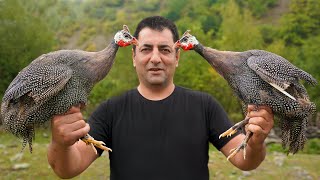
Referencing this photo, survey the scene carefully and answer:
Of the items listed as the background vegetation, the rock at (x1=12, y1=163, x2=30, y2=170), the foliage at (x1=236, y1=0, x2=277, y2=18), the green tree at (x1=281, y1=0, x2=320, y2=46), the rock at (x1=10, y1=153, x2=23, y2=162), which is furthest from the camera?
the foliage at (x1=236, y1=0, x2=277, y2=18)

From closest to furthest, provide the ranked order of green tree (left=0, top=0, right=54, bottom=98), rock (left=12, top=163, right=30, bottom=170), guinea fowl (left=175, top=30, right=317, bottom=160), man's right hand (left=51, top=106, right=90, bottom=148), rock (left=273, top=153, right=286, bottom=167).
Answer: man's right hand (left=51, top=106, right=90, bottom=148) < guinea fowl (left=175, top=30, right=317, bottom=160) < rock (left=12, top=163, right=30, bottom=170) < rock (left=273, top=153, right=286, bottom=167) < green tree (left=0, top=0, right=54, bottom=98)

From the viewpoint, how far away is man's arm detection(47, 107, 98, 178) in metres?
3.29

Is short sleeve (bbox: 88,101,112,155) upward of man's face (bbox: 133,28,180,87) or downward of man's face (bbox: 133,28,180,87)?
downward

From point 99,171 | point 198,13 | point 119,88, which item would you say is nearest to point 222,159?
point 99,171

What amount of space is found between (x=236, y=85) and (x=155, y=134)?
0.86m

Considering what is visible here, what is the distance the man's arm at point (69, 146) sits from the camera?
3.29 m

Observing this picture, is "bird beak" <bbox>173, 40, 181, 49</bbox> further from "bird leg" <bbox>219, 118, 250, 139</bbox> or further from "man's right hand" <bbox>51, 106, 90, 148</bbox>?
"man's right hand" <bbox>51, 106, 90, 148</bbox>

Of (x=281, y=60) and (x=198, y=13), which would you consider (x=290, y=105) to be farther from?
(x=198, y=13)

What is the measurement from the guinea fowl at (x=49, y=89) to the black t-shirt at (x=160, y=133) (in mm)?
290

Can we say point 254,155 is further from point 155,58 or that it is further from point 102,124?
point 102,124

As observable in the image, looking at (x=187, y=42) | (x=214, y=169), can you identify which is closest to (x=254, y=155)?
(x=187, y=42)

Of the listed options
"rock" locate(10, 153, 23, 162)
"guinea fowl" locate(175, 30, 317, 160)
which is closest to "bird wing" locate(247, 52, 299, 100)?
"guinea fowl" locate(175, 30, 317, 160)

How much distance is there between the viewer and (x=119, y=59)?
78.7 feet

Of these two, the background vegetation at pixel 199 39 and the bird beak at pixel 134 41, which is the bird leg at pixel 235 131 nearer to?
the bird beak at pixel 134 41
